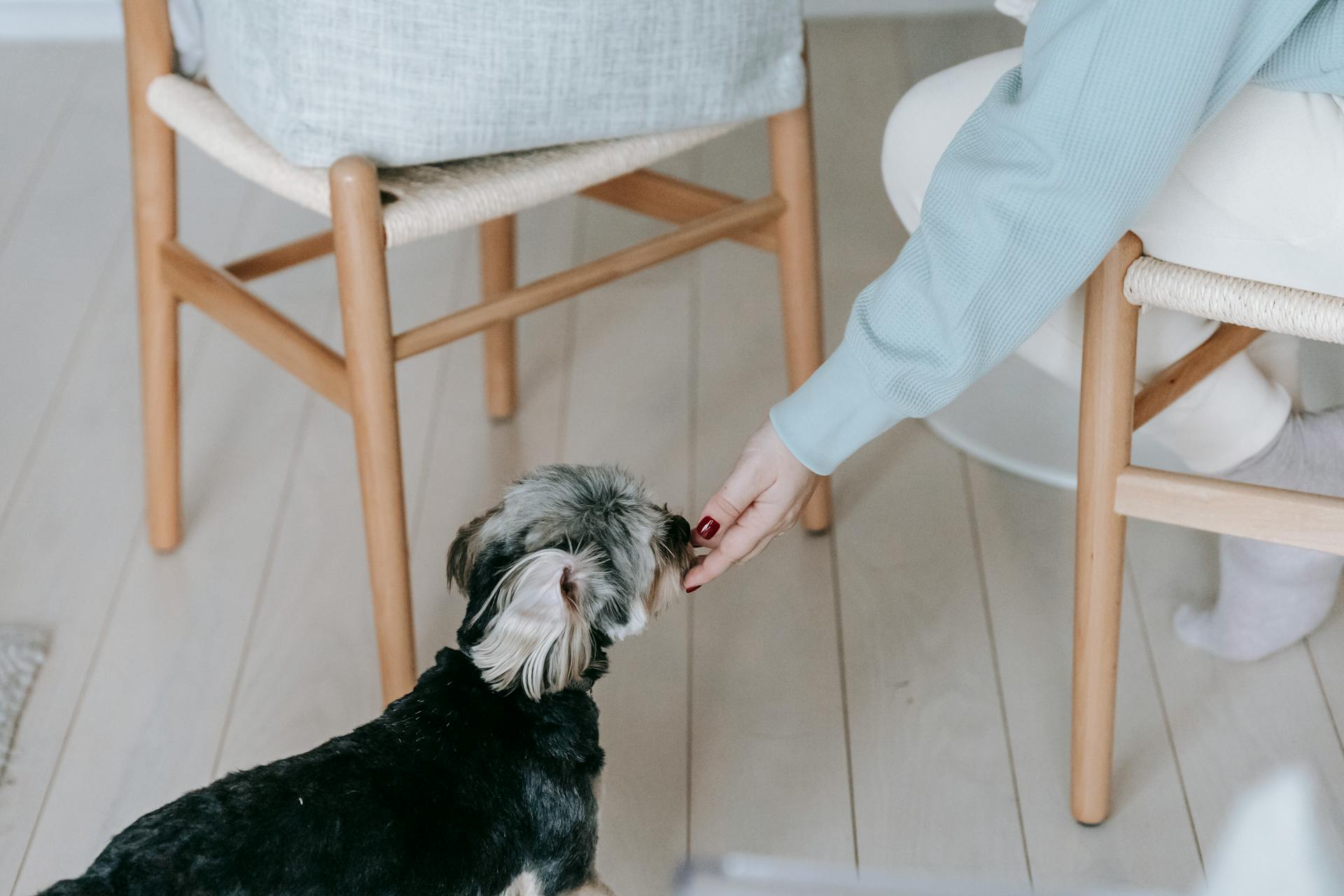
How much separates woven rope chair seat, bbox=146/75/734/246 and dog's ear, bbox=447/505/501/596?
22cm

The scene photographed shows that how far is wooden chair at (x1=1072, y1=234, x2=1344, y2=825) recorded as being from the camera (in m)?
0.86

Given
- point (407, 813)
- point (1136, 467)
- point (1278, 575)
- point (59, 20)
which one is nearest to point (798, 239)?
point (1136, 467)

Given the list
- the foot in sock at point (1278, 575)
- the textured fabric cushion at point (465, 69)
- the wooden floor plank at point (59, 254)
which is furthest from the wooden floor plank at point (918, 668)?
the wooden floor plank at point (59, 254)

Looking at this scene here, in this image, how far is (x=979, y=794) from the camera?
3.75ft

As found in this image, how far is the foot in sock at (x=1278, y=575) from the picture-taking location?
3.82 feet

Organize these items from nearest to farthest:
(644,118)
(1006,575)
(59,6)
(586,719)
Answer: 1. (586,719)
2. (644,118)
3. (1006,575)
4. (59,6)

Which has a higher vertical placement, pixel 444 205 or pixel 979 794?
pixel 444 205

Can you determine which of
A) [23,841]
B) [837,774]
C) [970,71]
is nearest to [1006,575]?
[837,774]

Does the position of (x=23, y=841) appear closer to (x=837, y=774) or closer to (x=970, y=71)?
(x=837, y=774)

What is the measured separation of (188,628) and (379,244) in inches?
22.7

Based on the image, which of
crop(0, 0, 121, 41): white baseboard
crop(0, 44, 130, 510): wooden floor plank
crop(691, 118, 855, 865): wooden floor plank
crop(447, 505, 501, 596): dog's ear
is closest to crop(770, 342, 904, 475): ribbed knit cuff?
crop(447, 505, 501, 596): dog's ear

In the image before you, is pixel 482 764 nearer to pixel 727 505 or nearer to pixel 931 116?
pixel 727 505

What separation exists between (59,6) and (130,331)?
1.18m

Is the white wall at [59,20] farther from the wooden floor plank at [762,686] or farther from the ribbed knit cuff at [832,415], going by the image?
the ribbed knit cuff at [832,415]
